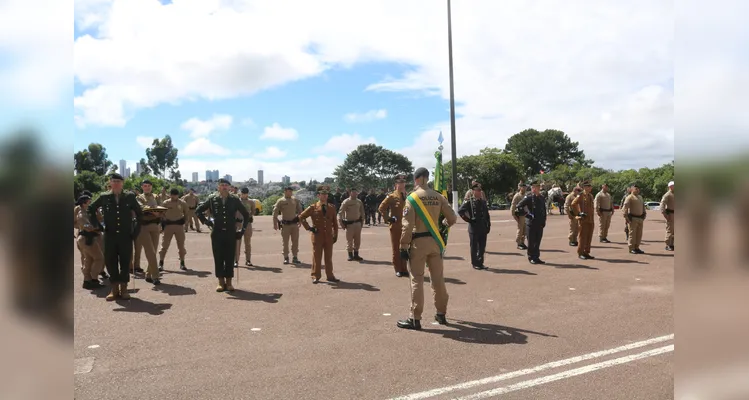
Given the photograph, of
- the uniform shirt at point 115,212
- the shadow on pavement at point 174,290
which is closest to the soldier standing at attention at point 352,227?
the shadow on pavement at point 174,290

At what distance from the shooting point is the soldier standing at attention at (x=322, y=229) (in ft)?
33.1

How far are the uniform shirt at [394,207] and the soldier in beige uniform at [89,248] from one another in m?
5.34

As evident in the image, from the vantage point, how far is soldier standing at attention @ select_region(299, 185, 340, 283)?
10.1 metres

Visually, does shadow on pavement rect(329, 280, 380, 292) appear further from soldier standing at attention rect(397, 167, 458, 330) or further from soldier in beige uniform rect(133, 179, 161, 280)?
soldier in beige uniform rect(133, 179, 161, 280)

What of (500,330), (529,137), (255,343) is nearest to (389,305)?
(500,330)

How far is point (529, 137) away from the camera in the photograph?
92.3 meters

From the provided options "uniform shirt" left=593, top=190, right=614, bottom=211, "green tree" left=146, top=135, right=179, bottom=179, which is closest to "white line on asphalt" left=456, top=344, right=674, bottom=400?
"uniform shirt" left=593, top=190, right=614, bottom=211

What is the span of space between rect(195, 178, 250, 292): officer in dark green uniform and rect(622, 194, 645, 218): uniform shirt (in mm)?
10102

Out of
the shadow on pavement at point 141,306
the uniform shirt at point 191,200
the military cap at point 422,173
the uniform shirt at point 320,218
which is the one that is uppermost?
the military cap at point 422,173

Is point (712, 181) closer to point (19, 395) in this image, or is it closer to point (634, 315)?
point (19, 395)

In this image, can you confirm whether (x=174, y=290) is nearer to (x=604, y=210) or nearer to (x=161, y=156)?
(x=604, y=210)

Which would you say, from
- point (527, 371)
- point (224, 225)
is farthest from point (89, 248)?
point (527, 371)

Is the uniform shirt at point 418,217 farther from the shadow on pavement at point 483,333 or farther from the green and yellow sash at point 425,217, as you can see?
the shadow on pavement at point 483,333

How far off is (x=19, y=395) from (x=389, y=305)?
6813 mm
